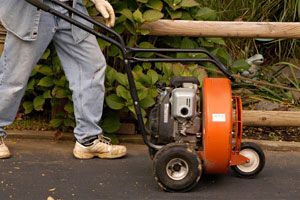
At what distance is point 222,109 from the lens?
448 cm

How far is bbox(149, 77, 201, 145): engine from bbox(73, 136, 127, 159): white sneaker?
0.68 m

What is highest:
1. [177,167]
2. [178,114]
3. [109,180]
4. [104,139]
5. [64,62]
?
[64,62]

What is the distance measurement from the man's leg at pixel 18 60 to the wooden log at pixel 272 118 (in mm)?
1681

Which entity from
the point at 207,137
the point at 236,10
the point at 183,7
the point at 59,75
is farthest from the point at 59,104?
the point at 236,10

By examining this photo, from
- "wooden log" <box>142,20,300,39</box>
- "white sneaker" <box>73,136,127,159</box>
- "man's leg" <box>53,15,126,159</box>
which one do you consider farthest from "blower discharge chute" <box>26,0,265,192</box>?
"wooden log" <box>142,20,300,39</box>

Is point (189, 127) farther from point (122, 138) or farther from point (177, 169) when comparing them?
point (122, 138)

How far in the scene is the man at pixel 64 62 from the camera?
491cm

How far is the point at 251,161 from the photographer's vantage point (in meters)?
4.93

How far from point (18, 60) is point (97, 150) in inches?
33.9

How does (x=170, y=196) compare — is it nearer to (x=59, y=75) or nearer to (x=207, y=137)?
(x=207, y=137)

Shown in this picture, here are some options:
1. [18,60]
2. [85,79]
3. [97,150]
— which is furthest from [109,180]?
[18,60]

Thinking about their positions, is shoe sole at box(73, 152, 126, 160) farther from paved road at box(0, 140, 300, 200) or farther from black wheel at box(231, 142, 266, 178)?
black wheel at box(231, 142, 266, 178)

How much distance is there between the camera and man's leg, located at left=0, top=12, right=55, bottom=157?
4.98 m

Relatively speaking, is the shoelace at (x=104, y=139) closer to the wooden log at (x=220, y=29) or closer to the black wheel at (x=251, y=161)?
the wooden log at (x=220, y=29)
